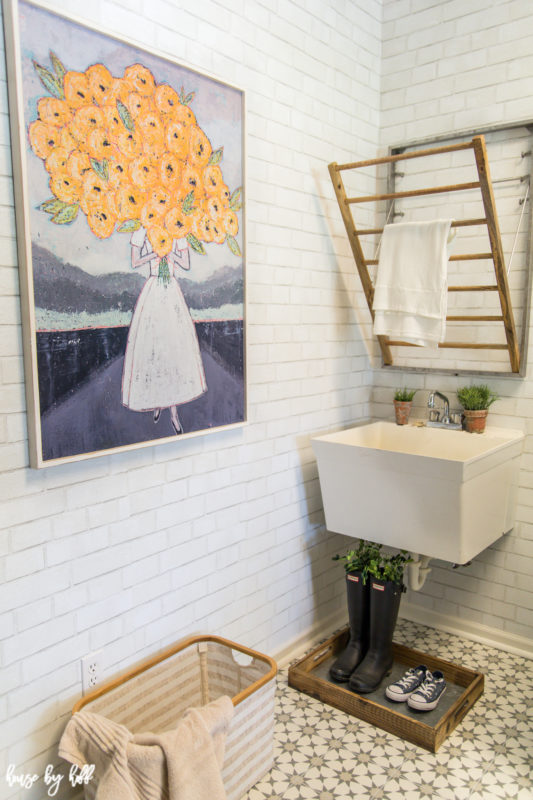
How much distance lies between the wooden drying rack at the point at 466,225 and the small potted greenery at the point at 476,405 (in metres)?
0.15

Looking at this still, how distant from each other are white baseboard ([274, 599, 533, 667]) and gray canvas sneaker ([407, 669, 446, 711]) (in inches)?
18.8

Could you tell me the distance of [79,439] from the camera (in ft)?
5.08

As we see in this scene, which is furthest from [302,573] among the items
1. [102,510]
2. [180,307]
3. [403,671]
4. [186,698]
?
[180,307]

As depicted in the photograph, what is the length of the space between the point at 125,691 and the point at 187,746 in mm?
383

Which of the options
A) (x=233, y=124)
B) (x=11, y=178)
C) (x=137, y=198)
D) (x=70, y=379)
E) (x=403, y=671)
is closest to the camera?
(x=11, y=178)

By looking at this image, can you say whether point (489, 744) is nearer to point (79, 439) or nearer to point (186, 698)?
point (186, 698)

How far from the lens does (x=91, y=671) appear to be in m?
1.66

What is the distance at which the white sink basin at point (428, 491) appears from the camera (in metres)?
2.04

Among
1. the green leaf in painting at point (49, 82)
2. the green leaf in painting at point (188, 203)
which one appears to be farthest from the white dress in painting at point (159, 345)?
the green leaf in painting at point (49, 82)

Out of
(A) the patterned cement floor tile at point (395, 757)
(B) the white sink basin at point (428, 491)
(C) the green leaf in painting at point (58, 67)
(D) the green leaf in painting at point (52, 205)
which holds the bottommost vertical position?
(A) the patterned cement floor tile at point (395, 757)

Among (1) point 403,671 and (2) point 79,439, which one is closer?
(2) point 79,439

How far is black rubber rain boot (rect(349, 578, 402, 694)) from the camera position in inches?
86.1

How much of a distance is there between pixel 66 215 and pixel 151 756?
128 cm

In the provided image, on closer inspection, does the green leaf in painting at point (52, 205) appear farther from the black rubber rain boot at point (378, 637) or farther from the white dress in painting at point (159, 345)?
the black rubber rain boot at point (378, 637)
